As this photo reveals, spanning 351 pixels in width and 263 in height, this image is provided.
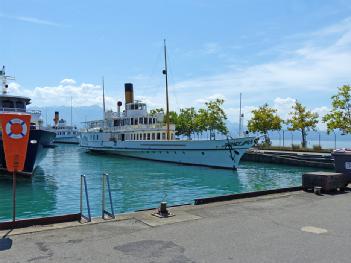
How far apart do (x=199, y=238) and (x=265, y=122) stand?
48.9m

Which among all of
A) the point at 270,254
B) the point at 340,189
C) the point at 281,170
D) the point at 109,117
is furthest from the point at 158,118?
the point at 270,254

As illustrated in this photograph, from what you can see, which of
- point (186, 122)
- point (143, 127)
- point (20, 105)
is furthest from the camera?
point (186, 122)

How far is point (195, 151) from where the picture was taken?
36.2m

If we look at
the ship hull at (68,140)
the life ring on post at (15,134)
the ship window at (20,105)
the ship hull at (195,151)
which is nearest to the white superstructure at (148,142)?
the ship hull at (195,151)

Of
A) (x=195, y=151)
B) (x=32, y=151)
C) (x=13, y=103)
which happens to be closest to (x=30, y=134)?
(x=32, y=151)

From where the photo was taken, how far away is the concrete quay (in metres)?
5.94

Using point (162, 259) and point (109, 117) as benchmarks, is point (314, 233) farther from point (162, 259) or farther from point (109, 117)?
point (109, 117)

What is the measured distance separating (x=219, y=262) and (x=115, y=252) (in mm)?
1748

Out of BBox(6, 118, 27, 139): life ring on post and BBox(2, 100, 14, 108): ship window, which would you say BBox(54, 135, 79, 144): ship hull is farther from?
BBox(6, 118, 27, 139): life ring on post

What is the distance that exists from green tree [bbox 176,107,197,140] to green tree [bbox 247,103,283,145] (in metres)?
18.0

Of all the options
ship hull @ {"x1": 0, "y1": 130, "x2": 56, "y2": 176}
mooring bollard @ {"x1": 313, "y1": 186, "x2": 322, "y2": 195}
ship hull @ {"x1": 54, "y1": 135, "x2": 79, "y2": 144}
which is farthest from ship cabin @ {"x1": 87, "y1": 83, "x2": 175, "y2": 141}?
ship hull @ {"x1": 54, "y1": 135, "x2": 79, "y2": 144}

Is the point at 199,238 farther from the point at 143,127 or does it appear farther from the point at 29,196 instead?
the point at 143,127

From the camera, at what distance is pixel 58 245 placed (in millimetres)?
6500

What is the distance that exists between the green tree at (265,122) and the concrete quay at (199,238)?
Result: 149ft
